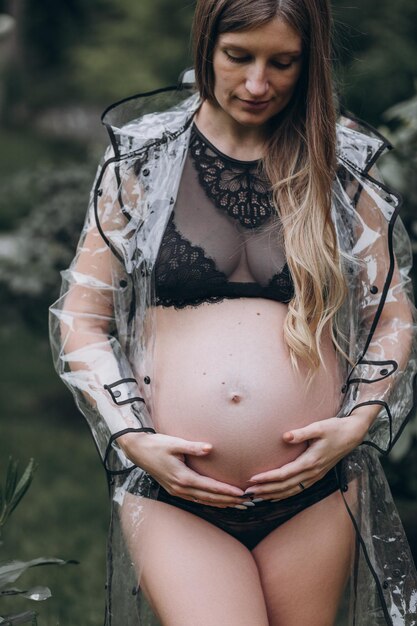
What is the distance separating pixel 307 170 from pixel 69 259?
13.4ft

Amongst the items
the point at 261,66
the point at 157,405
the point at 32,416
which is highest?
the point at 261,66

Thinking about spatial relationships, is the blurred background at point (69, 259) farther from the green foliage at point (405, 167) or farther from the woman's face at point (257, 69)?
the woman's face at point (257, 69)

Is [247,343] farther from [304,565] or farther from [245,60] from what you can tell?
[245,60]

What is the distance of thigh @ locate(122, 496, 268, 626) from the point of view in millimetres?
2383

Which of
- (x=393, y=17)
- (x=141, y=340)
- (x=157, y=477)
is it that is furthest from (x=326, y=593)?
(x=393, y=17)

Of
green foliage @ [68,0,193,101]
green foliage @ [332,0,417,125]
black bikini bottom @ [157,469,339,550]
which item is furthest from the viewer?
green foliage @ [68,0,193,101]

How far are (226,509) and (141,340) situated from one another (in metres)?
0.47

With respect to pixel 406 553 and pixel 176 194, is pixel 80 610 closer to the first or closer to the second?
pixel 406 553

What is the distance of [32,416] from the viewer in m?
7.19

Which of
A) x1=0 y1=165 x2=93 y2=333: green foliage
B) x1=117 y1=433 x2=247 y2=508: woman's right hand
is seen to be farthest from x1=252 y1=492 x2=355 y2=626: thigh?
x1=0 y1=165 x2=93 y2=333: green foliage

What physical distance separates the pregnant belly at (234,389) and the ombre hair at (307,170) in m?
0.06

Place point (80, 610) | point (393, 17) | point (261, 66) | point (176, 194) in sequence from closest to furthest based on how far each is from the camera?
point (261, 66)
point (176, 194)
point (80, 610)
point (393, 17)

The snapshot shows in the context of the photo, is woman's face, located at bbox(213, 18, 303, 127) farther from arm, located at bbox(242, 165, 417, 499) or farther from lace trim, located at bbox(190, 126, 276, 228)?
arm, located at bbox(242, 165, 417, 499)

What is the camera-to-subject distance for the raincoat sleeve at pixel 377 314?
2.63 meters
